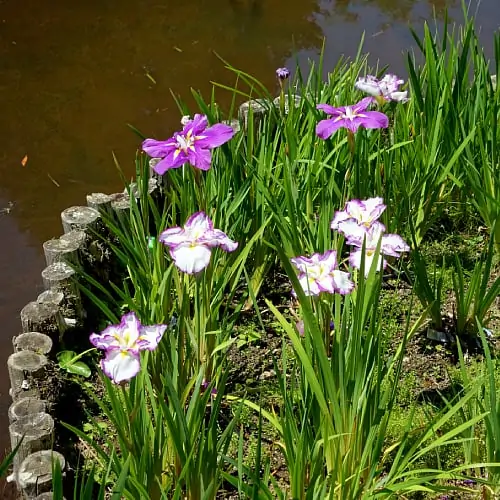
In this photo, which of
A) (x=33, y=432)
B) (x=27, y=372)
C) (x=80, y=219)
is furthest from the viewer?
(x=80, y=219)

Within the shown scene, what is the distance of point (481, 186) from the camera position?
7.79 feet

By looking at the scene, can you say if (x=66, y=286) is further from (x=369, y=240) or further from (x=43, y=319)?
(x=369, y=240)

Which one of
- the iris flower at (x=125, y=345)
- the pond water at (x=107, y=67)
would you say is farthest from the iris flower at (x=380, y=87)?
the pond water at (x=107, y=67)

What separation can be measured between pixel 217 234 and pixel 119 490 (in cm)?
58

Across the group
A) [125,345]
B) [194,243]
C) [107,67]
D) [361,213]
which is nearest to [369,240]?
[361,213]

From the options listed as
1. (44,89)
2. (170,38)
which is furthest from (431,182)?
(170,38)

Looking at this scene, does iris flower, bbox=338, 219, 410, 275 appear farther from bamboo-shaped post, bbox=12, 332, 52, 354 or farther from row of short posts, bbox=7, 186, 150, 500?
bamboo-shaped post, bbox=12, 332, 52, 354

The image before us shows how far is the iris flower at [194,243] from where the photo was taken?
1526 millimetres

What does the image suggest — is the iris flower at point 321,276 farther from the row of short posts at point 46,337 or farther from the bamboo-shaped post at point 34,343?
the bamboo-shaped post at point 34,343

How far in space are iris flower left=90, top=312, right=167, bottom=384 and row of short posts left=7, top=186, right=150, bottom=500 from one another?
0.43m

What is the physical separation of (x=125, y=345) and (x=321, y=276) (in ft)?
1.53

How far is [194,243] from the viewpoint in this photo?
5.14 feet

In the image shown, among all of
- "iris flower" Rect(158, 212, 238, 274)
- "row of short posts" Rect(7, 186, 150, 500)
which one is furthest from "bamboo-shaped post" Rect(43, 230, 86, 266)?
"iris flower" Rect(158, 212, 238, 274)

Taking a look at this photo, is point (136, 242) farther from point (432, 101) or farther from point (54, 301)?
point (432, 101)
